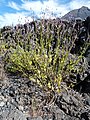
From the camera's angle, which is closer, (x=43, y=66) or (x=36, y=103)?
(x=36, y=103)

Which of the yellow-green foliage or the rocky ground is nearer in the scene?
the rocky ground

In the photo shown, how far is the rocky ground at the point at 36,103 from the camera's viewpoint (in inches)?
145

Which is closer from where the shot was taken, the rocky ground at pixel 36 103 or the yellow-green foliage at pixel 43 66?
the rocky ground at pixel 36 103

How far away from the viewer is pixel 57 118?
3756 mm

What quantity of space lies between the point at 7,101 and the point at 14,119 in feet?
1.18

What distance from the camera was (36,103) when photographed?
153 inches

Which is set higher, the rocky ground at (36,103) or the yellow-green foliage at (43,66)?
the yellow-green foliage at (43,66)

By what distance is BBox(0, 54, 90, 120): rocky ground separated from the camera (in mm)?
3688

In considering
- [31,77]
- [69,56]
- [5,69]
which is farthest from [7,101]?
[69,56]

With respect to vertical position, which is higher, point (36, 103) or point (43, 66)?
point (43, 66)

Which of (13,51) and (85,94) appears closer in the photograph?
(85,94)

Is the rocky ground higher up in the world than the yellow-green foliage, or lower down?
lower down

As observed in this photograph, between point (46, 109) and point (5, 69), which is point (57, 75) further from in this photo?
point (5, 69)

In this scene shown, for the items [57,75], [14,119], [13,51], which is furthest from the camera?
[13,51]
